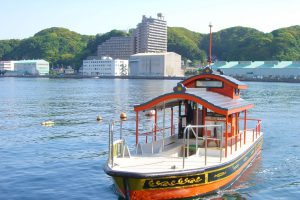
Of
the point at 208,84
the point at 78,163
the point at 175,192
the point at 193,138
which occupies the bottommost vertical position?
the point at 78,163

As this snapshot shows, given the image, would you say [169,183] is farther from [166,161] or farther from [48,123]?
[48,123]

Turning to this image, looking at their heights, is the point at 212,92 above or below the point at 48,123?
above

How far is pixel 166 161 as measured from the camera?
2077 cm

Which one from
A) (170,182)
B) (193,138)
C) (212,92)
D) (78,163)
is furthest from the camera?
(78,163)

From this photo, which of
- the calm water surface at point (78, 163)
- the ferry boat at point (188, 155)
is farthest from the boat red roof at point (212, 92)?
the calm water surface at point (78, 163)

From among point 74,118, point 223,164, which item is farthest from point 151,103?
point 74,118

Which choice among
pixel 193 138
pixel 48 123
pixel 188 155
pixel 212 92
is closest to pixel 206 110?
pixel 212 92

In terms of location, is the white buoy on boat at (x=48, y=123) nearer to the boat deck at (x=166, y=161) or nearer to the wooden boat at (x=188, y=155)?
the wooden boat at (x=188, y=155)

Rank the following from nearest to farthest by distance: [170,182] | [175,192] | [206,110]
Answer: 1. [170,182]
2. [175,192]
3. [206,110]

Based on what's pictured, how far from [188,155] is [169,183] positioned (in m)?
3.86

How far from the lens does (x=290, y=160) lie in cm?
3070

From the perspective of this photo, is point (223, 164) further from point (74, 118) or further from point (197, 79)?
point (74, 118)

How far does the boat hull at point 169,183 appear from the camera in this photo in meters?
18.5

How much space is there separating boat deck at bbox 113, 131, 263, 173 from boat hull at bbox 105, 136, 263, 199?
34cm
